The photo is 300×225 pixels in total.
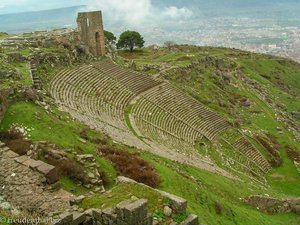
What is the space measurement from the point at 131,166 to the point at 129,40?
2625 inches

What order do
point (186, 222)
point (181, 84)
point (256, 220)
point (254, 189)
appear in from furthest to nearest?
point (181, 84)
point (254, 189)
point (256, 220)
point (186, 222)

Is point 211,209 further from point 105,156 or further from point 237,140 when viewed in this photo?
point 237,140

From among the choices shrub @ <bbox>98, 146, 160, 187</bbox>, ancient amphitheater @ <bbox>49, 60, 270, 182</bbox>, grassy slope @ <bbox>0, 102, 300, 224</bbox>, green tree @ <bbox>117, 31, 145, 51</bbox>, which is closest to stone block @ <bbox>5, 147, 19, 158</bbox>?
grassy slope @ <bbox>0, 102, 300, 224</bbox>

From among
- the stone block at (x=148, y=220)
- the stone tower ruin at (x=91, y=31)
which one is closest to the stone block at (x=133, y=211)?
the stone block at (x=148, y=220)

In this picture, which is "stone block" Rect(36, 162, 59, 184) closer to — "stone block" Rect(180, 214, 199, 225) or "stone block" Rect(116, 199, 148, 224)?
"stone block" Rect(116, 199, 148, 224)

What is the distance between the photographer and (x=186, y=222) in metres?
13.3

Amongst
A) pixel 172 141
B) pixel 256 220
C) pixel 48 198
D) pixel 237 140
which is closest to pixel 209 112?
pixel 237 140

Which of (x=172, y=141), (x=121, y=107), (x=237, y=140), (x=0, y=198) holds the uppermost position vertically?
(x=0, y=198)

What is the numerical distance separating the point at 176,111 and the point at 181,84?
924cm

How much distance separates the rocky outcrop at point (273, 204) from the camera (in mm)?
26688

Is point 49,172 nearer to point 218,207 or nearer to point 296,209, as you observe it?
point 218,207

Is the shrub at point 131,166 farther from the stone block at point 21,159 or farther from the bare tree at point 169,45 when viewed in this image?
the bare tree at point 169,45

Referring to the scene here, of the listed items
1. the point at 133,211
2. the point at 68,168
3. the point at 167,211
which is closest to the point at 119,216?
the point at 133,211

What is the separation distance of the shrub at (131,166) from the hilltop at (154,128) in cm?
8
